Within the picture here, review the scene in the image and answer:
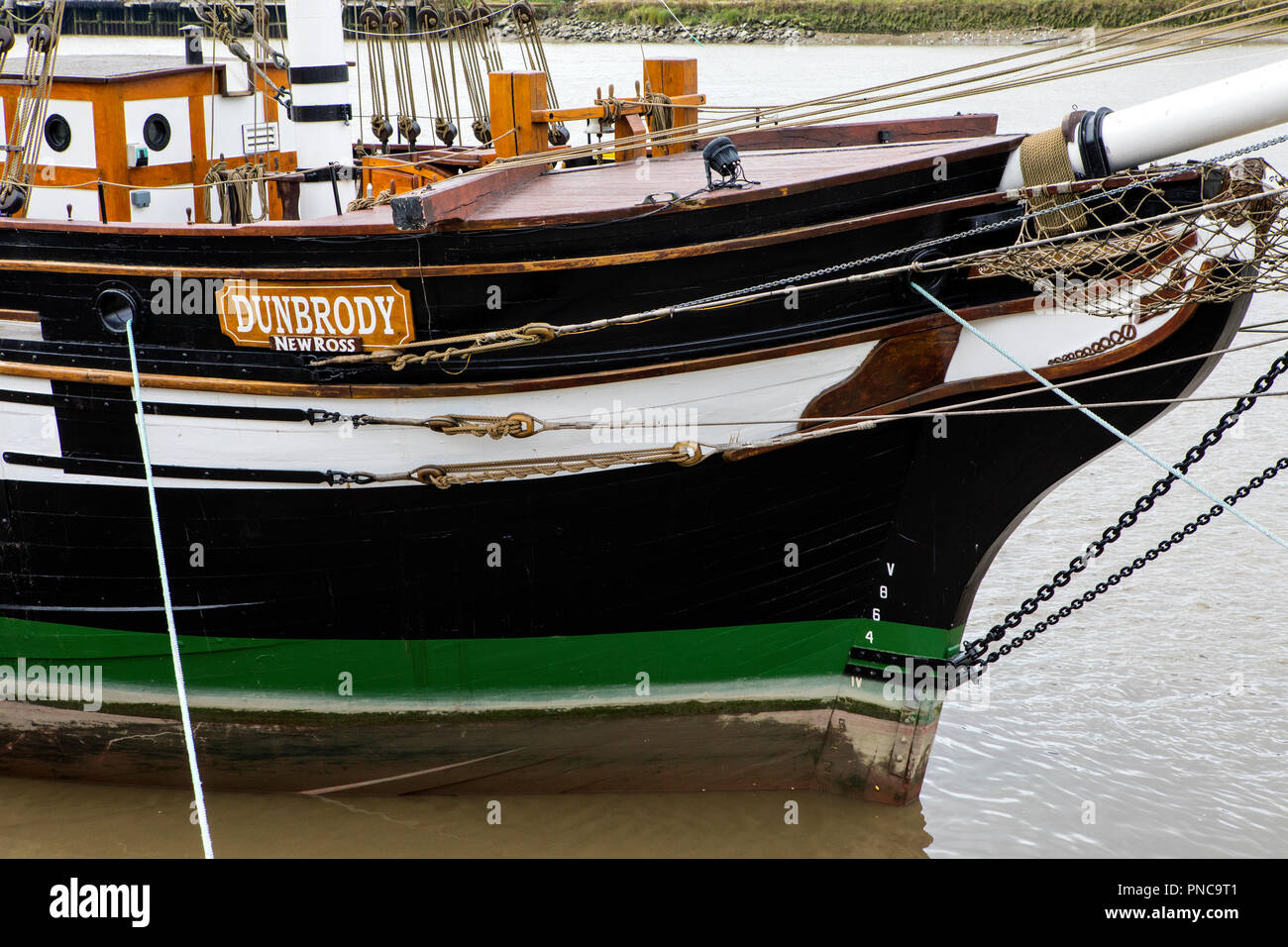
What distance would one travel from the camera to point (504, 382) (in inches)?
201

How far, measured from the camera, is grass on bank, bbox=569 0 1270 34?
36875 mm

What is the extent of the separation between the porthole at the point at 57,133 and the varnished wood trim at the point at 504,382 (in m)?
1.60

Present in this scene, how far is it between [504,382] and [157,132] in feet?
9.22

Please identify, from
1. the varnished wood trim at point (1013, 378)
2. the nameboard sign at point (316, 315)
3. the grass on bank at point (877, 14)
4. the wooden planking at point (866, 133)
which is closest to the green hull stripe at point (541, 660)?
the varnished wood trim at point (1013, 378)

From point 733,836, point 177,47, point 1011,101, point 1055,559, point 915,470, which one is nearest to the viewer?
point 915,470

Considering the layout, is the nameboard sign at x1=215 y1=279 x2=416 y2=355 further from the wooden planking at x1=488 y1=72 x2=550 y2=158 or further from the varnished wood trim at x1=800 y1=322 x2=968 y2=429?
the varnished wood trim at x1=800 y1=322 x2=968 y2=429

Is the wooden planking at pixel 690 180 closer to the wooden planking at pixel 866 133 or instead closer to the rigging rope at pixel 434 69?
the wooden planking at pixel 866 133

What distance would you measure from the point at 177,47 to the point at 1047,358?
27515mm

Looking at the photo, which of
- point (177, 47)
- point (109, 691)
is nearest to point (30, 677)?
point (109, 691)

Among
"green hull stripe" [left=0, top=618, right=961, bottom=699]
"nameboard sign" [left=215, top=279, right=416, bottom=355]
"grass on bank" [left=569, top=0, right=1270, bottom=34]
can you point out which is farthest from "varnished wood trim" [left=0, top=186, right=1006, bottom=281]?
"grass on bank" [left=569, top=0, right=1270, bottom=34]

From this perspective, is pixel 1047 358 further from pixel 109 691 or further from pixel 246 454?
pixel 109 691

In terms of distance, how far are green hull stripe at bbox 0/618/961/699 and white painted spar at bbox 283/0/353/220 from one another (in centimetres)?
217

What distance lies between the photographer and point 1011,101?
2381cm

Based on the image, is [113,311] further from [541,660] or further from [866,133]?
[866,133]
